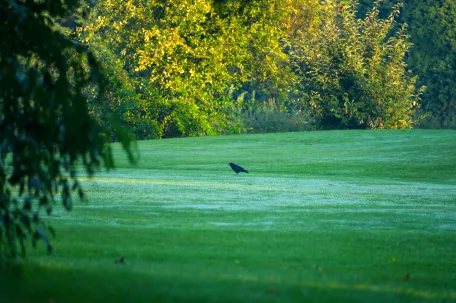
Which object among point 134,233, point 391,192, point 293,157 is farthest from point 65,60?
point 293,157

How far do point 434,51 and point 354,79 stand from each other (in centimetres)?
1365

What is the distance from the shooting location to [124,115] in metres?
41.6

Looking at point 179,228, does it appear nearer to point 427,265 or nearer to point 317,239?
point 317,239

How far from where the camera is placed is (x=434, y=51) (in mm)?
52500

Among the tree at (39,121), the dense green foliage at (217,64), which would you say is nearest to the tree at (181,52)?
the dense green foliage at (217,64)

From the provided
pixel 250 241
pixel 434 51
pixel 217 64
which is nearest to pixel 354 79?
pixel 217 64

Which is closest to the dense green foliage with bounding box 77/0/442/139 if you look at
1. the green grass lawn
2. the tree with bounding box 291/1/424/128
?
the tree with bounding box 291/1/424/128

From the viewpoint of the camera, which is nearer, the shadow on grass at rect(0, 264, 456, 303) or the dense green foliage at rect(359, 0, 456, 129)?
the shadow on grass at rect(0, 264, 456, 303)

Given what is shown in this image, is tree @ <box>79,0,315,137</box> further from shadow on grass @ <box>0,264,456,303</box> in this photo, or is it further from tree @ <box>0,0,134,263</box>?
tree @ <box>0,0,134,263</box>

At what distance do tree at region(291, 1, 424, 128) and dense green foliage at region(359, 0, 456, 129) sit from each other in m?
9.19

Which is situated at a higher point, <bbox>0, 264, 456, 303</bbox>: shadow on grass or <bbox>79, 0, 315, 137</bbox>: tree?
<bbox>79, 0, 315, 137</bbox>: tree

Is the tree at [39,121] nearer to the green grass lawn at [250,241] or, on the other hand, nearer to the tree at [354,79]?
the green grass lawn at [250,241]

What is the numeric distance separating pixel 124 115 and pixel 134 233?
31047mm

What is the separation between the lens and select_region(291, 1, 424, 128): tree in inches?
1602
